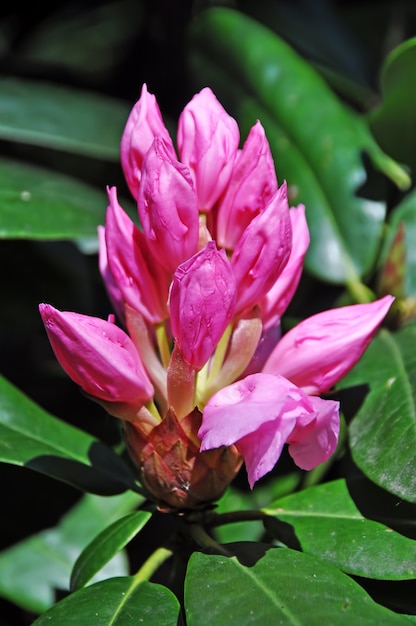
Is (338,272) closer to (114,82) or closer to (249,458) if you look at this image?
(249,458)

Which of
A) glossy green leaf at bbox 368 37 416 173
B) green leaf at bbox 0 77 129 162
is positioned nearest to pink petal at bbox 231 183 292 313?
glossy green leaf at bbox 368 37 416 173

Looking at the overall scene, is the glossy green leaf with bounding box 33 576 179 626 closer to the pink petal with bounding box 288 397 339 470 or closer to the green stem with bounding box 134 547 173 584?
the green stem with bounding box 134 547 173 584

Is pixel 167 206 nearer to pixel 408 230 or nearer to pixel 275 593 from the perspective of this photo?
pixel 275 593

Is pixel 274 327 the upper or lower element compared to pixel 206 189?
lower

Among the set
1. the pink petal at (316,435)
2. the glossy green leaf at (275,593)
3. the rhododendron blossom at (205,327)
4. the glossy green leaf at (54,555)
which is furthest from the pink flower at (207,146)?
the glossy green leaf at (54,555)

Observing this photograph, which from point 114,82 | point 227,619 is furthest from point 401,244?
point 114,82

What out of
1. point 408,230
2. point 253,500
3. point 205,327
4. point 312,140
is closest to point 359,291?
point 408,230
